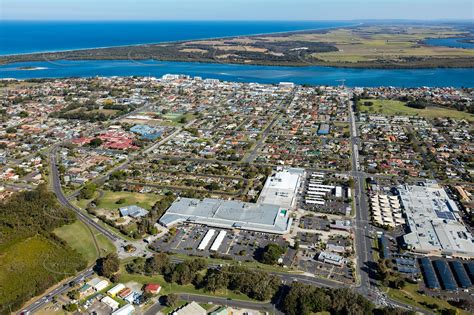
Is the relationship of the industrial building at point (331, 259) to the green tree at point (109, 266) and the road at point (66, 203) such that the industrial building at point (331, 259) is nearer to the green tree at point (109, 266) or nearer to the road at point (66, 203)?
the green tree at point (109, 266)

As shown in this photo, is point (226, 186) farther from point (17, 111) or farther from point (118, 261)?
point (17, 111)

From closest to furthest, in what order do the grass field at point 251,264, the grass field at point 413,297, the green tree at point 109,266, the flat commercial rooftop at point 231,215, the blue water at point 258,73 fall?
the grass field at point 413,297 < the green tree at point 109,266 < the grass field at point 251,264 < the flat commercial rooftop at point 231,215 < the blue water at point 258,73

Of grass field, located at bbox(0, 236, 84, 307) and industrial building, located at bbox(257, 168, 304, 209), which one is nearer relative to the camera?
grass field, located at bbox(0, 236, 84, 307)

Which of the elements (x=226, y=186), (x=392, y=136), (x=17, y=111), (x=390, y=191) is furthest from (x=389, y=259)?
(x=17, y=111)

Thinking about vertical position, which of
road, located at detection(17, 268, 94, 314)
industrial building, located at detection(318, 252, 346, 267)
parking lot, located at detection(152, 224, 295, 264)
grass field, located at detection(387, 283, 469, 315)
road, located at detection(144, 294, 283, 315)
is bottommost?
grass field, located at detection(387, 283, 469, 315)

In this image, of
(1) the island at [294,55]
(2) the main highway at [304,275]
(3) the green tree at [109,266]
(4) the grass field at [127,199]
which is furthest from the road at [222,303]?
(1) the island at [294,55]

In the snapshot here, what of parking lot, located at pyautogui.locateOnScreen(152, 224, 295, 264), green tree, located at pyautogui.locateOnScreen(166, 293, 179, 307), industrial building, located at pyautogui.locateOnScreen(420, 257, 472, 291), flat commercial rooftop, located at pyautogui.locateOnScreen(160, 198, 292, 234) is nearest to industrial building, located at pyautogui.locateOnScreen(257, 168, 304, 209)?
flat commercial rooftop, located at pyautogui.locateOnScreen(160, 198, 292, 234)

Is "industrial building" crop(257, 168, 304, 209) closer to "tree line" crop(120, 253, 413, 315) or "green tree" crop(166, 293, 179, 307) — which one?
"tree line" crop(120, 253, 413, 315)
